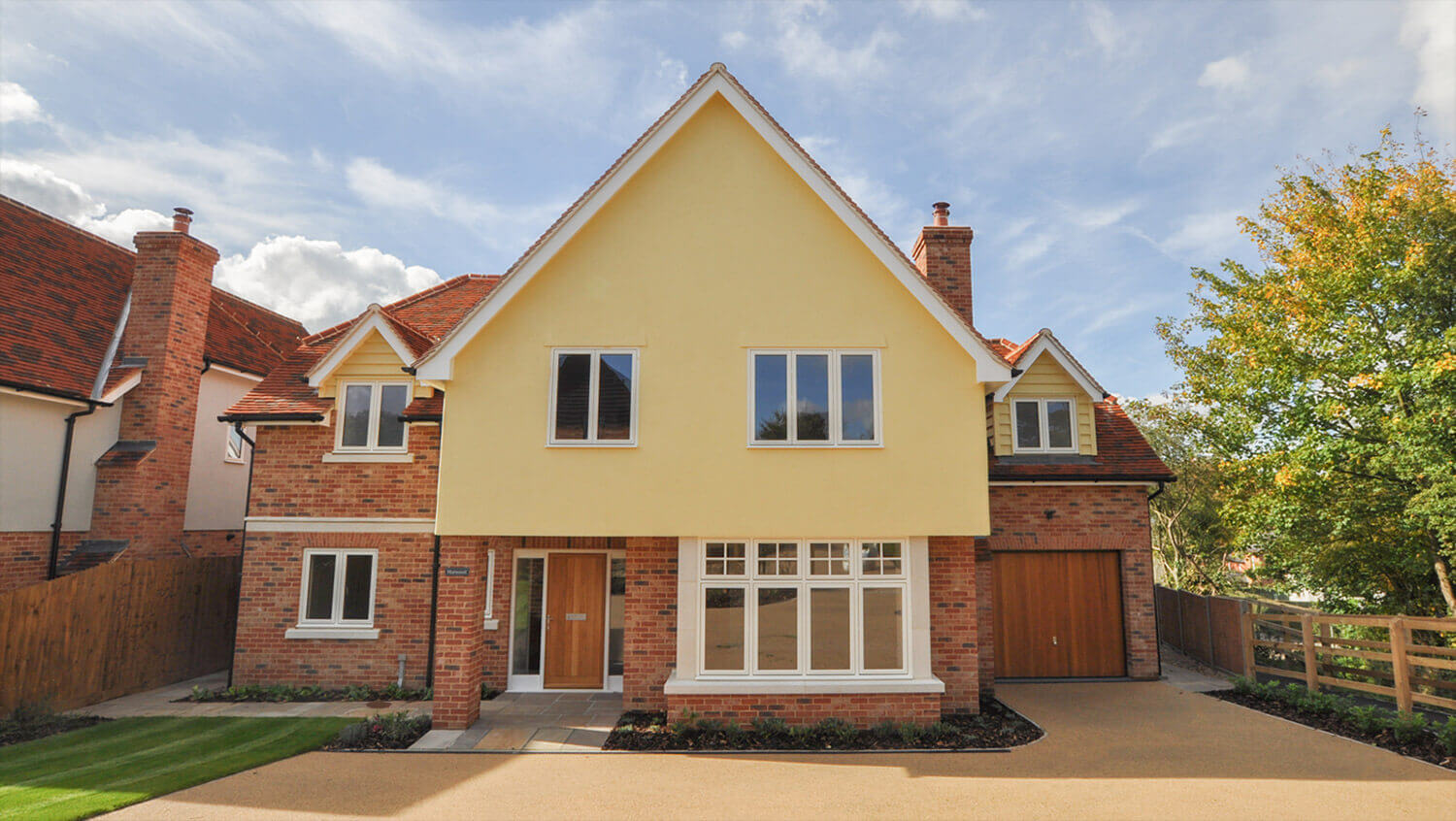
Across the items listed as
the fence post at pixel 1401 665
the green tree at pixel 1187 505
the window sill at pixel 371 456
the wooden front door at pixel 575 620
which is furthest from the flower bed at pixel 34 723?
the green tree at pixel 1187 505

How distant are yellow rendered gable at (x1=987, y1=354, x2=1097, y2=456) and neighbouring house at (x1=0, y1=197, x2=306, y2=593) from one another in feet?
53.4

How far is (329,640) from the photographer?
1245 centimetres

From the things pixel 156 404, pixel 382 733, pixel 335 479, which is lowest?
pixel 382 733

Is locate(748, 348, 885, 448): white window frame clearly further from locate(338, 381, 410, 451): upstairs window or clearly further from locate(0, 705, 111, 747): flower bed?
locate(0, 705, 111, 747): flower bed

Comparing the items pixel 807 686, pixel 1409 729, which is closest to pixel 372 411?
pixel 807 686

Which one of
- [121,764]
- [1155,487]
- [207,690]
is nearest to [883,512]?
[1155,487]

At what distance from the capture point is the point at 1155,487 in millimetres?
13562

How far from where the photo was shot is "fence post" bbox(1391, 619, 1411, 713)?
390 inches

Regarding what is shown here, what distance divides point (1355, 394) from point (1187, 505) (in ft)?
28.9

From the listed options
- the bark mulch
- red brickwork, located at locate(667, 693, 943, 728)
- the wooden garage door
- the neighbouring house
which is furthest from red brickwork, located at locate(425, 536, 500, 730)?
the bark mulch

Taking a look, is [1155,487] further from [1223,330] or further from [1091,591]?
[1223,330]

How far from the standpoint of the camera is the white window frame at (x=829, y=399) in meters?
10.2

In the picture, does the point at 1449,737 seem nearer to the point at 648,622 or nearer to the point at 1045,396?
the point at 1045,396

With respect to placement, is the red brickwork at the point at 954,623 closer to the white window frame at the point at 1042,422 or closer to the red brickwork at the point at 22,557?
the white window frame at the point at 1042,422
